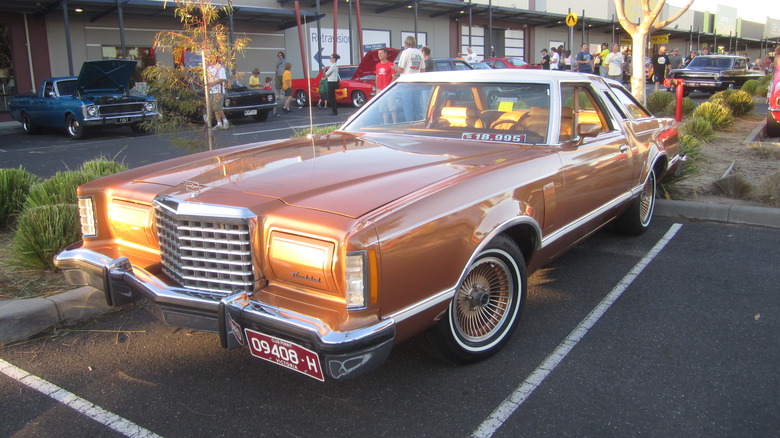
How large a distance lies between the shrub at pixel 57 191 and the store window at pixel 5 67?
16.5 metres

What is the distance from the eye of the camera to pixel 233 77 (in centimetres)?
743

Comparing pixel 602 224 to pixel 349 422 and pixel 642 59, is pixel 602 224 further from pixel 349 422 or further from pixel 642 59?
pixel 642 59

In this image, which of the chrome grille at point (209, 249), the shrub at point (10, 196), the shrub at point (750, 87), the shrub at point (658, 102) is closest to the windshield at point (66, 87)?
the shrub at point (10, 196)

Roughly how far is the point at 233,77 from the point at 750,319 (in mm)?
5887

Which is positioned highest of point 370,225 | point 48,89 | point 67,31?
point 67,31

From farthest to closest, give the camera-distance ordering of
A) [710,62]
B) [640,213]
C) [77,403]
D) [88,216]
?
[710,62] → [640,213] → [88,216] → [77,403]

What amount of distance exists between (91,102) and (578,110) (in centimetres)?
1188

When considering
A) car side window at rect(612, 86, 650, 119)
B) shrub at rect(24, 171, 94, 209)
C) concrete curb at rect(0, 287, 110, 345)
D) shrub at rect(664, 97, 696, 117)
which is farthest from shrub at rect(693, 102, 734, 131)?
concrete curb at rect(0, 287, 110, 345)

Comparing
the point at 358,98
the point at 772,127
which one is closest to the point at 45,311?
the point at 772,127

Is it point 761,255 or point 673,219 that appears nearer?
point 761,255

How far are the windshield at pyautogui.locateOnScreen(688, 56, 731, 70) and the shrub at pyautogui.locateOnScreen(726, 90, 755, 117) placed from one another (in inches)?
357

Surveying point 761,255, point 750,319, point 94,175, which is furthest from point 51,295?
point 761,255

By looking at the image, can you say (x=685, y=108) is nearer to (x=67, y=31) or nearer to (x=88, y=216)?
(x=88, y=216)

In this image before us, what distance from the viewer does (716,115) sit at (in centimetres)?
1211
